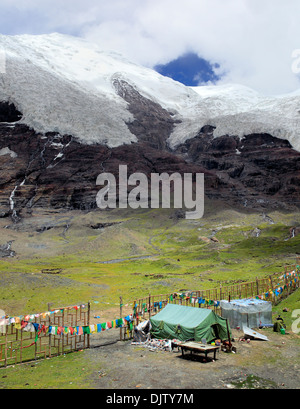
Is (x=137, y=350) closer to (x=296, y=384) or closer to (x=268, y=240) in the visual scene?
(x=296, y=384)

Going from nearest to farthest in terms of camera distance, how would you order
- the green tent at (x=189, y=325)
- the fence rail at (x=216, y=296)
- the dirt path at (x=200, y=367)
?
the dirt path at (x=200, y=367) → the green tent at (x=189, y=325) → the fence rail at (x=216, y=296)

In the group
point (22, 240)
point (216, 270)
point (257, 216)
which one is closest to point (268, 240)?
point (216, 270)

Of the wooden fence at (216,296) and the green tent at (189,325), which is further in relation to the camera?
the wooden fence at (216,296)

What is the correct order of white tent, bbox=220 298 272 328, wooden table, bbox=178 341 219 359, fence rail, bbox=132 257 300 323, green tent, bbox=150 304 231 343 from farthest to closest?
fence rail, bbox=132 257 300 323 < white tent, bbox=220 298 272 328 < green tent, bbox=150 304 231 343 < wooden table, bbox=178 341 219 359

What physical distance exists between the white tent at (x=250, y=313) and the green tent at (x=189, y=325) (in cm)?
511

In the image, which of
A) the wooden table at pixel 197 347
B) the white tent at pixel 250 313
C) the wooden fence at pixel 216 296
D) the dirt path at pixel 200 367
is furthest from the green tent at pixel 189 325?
the wooden fence at pixel 216 296

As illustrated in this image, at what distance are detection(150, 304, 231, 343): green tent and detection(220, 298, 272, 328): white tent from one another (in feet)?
16.8

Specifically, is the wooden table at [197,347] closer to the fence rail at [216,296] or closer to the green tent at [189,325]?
the green tent at [189,325]

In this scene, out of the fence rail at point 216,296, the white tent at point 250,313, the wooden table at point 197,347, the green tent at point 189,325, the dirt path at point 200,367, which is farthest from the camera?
the fence rail at point 216,296

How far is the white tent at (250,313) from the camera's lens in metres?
36.5

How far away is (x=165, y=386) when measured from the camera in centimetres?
2189

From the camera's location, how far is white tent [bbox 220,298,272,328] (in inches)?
1436

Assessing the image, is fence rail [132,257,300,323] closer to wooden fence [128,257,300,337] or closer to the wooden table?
wooden fence [128,257,300,337]

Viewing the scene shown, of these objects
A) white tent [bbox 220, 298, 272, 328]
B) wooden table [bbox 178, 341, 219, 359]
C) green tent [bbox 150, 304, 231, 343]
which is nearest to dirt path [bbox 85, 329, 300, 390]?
wooden table [bbox 178, 341, 219, 359]
